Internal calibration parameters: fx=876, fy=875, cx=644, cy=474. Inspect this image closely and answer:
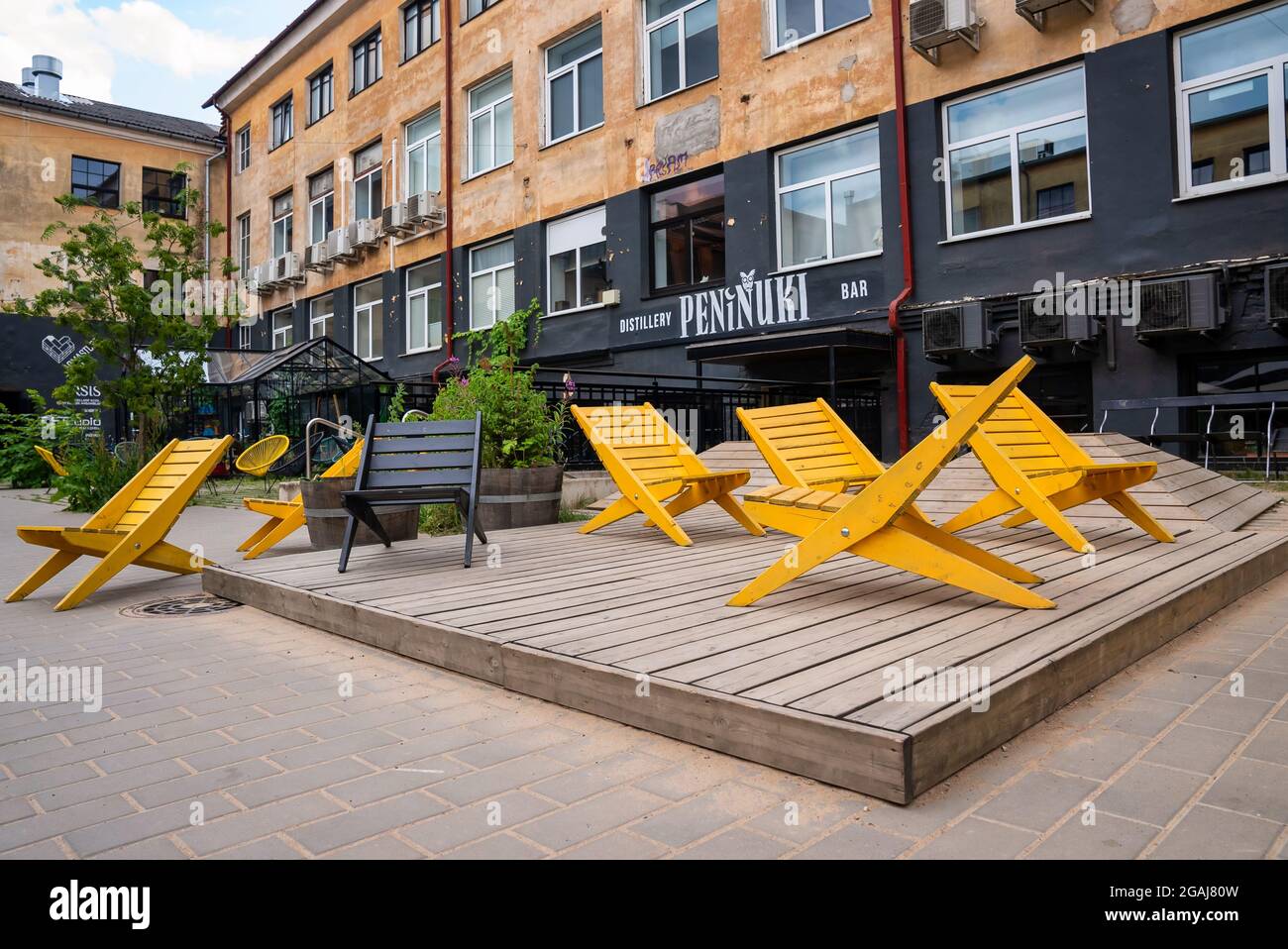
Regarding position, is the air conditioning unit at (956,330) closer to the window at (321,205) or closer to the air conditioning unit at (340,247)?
the air conditioning unit at (340,247)

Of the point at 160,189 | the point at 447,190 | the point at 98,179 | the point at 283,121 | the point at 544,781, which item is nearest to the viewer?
the point at 544,781

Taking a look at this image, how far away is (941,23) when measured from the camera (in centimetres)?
1071

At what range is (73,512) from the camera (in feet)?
36.0

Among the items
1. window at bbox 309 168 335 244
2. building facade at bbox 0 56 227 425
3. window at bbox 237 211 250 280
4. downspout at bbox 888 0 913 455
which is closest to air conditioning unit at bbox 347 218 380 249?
window at bbox 309 168 335 244

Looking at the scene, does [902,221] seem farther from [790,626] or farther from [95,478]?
[95,478]

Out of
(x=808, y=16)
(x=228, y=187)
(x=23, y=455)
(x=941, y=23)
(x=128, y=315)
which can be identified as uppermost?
(x=228, y=187)

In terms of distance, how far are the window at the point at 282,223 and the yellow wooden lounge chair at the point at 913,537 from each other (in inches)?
974

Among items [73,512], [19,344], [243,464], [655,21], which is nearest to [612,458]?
[243,464]

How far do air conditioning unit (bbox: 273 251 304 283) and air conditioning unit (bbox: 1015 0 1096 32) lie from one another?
19.4 metres

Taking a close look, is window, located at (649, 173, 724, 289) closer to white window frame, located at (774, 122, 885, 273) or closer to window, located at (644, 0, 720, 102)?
white window frame, located at (774, 122, 885, 273)

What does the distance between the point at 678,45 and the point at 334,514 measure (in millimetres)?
11477

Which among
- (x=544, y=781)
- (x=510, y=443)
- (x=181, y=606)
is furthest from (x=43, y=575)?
(x=544, y=781)

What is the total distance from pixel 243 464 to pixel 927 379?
905cm

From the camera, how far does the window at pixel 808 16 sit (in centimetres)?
1211
